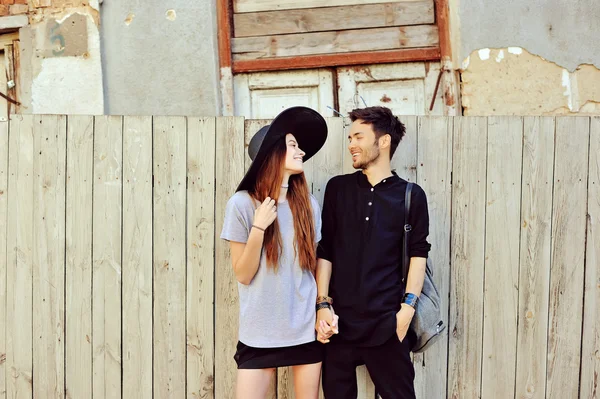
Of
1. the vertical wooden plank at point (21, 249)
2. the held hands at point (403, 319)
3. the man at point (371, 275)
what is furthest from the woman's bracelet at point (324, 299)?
the vertical wooden plank at point (21, 249)

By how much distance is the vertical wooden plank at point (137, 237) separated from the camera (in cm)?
352

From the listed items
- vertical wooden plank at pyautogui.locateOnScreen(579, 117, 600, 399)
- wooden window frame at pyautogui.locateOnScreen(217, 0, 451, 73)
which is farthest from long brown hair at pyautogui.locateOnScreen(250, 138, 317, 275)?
wooden window frame at pyautogui.locateOnScreen(217, 0, 451, 73)

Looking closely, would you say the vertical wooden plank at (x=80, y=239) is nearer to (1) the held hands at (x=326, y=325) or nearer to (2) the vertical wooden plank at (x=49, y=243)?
(2) the vertical wooden plank at (x=49, y=243)

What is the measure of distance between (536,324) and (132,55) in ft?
14.2

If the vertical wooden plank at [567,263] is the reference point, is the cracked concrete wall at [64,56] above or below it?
above

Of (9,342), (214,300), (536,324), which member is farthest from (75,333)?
(536,324)

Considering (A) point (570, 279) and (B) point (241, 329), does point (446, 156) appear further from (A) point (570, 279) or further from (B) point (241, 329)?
(B) point (241, 329)

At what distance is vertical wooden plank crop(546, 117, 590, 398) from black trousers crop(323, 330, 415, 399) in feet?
3.19

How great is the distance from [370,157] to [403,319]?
2.59 feet

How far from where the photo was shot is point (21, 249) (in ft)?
11.7

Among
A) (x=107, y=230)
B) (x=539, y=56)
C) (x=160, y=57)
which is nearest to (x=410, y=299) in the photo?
(x=107, y=230)

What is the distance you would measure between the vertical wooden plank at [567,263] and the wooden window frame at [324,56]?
8.12ft

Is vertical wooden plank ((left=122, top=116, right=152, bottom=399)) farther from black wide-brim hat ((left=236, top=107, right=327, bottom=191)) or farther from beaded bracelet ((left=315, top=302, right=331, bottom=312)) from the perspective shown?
beaded bracelet ((left=315, top=302, right=331, bottom=312))

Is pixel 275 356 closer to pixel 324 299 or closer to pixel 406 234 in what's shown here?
pixel 324 299
